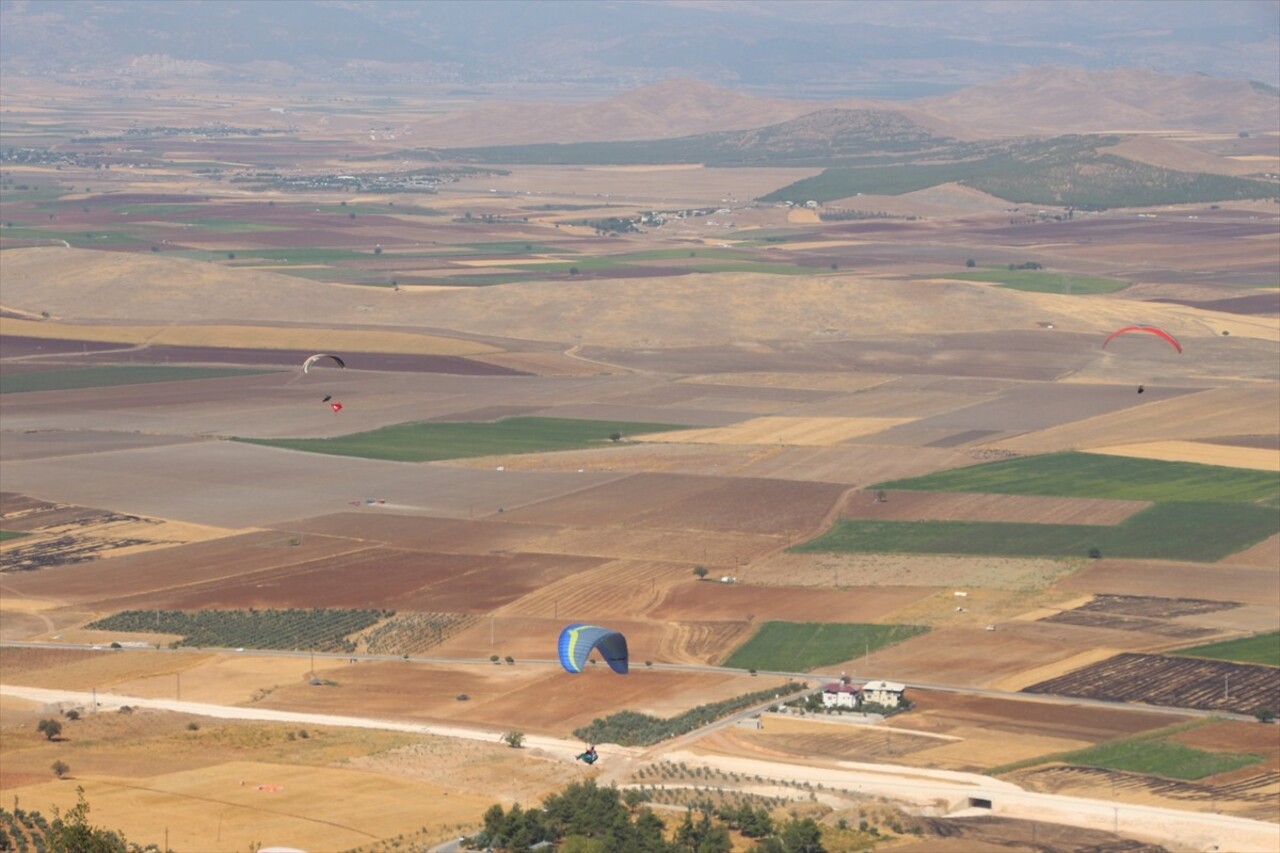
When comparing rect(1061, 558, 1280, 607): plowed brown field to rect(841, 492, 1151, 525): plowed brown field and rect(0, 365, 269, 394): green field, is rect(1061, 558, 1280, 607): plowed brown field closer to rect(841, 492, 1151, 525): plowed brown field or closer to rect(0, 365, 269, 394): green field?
rect(841, 492, 1151, 525): plowed brown field

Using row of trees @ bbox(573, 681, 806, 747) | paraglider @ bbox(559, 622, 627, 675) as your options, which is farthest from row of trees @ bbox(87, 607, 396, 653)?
paraglider @ bbox(559, 622, 627, 675)

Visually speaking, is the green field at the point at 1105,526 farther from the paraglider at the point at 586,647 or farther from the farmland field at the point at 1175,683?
the paraglider at the point at 586,647

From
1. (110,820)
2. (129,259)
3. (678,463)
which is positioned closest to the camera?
(110,820)

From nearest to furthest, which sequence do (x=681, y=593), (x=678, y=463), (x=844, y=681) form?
(x=844, y=681) → (x=681, y=593) → (x=678, y=463)

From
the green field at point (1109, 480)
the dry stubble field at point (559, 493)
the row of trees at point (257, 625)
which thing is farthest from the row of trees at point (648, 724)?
the green field at point (1109, 480)

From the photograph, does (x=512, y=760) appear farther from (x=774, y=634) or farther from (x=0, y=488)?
(x=0, y=488)

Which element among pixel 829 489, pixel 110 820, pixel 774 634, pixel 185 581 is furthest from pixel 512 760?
pixel 829 489

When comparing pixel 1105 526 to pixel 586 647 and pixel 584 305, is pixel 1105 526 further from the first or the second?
pixel 584 305
